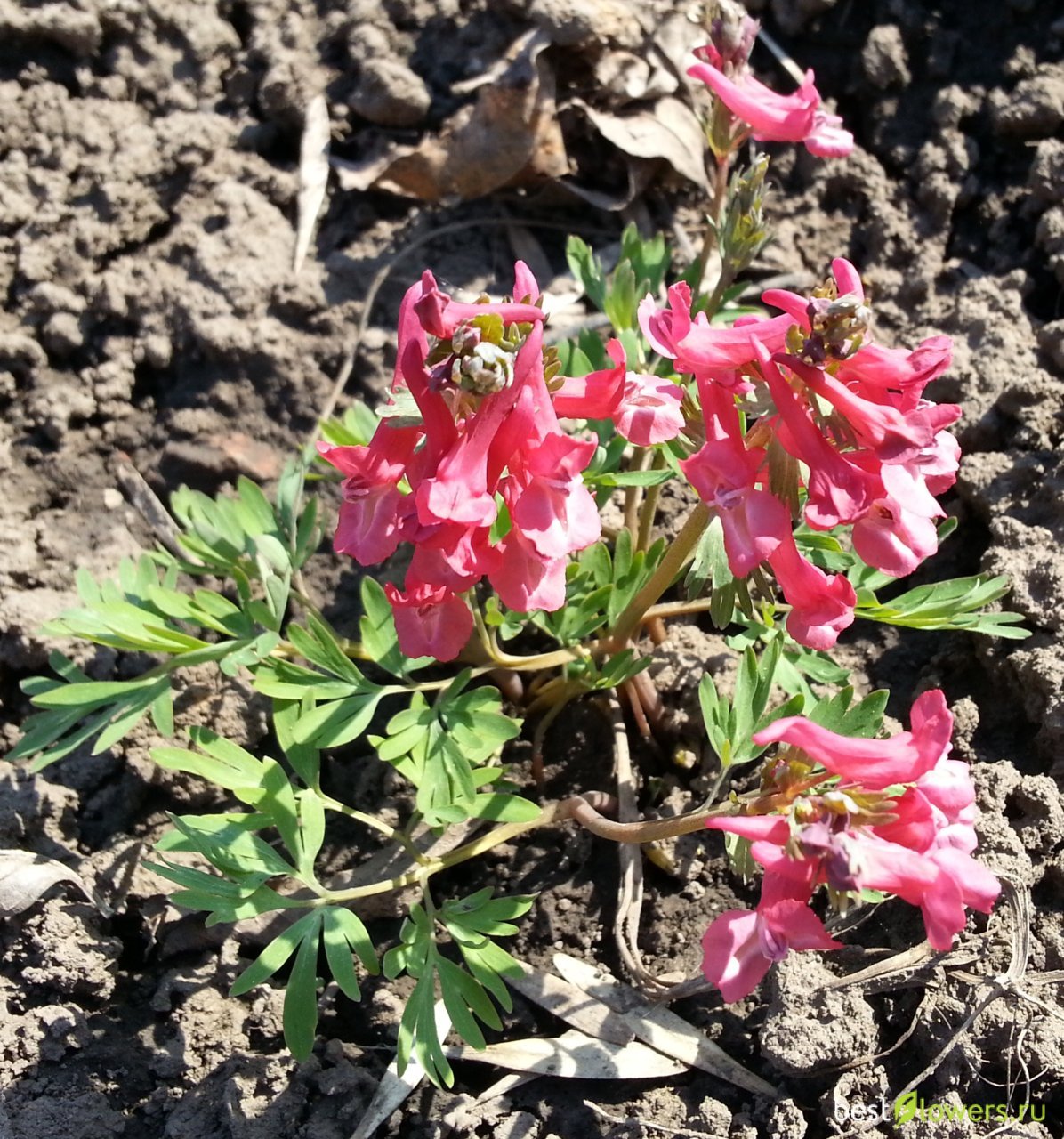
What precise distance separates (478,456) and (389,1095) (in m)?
1.90

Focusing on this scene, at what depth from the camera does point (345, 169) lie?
5.00 m

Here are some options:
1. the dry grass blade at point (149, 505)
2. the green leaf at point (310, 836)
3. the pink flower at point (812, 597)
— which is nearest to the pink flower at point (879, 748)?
the pink flower at point (812, 597)

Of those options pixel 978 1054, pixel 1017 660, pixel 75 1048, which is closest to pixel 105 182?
pixel 75 1048

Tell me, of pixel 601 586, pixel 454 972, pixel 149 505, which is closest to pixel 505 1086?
pixel 454 972

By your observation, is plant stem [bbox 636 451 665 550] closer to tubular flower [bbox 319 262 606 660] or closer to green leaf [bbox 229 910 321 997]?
tubular flower [bbox 319 262 606 660]

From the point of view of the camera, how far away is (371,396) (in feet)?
15.5

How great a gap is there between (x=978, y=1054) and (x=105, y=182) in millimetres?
4817

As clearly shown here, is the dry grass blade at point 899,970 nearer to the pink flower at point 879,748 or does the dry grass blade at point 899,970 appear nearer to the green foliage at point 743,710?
the green foliage at point 743,710

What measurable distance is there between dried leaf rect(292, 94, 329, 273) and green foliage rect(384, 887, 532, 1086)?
3.14m

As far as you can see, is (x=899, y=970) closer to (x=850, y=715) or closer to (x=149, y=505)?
(x=850, y=715)

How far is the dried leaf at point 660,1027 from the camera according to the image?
2994 millimetres

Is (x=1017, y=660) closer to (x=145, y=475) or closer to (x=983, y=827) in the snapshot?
(x=983, y=827)

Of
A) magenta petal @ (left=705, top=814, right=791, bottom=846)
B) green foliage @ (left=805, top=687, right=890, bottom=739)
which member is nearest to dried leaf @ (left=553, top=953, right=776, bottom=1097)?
green foliage @ (left=805, top=687, right=890, bottom=739)

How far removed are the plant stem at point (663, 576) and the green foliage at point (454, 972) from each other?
2.96 feet
